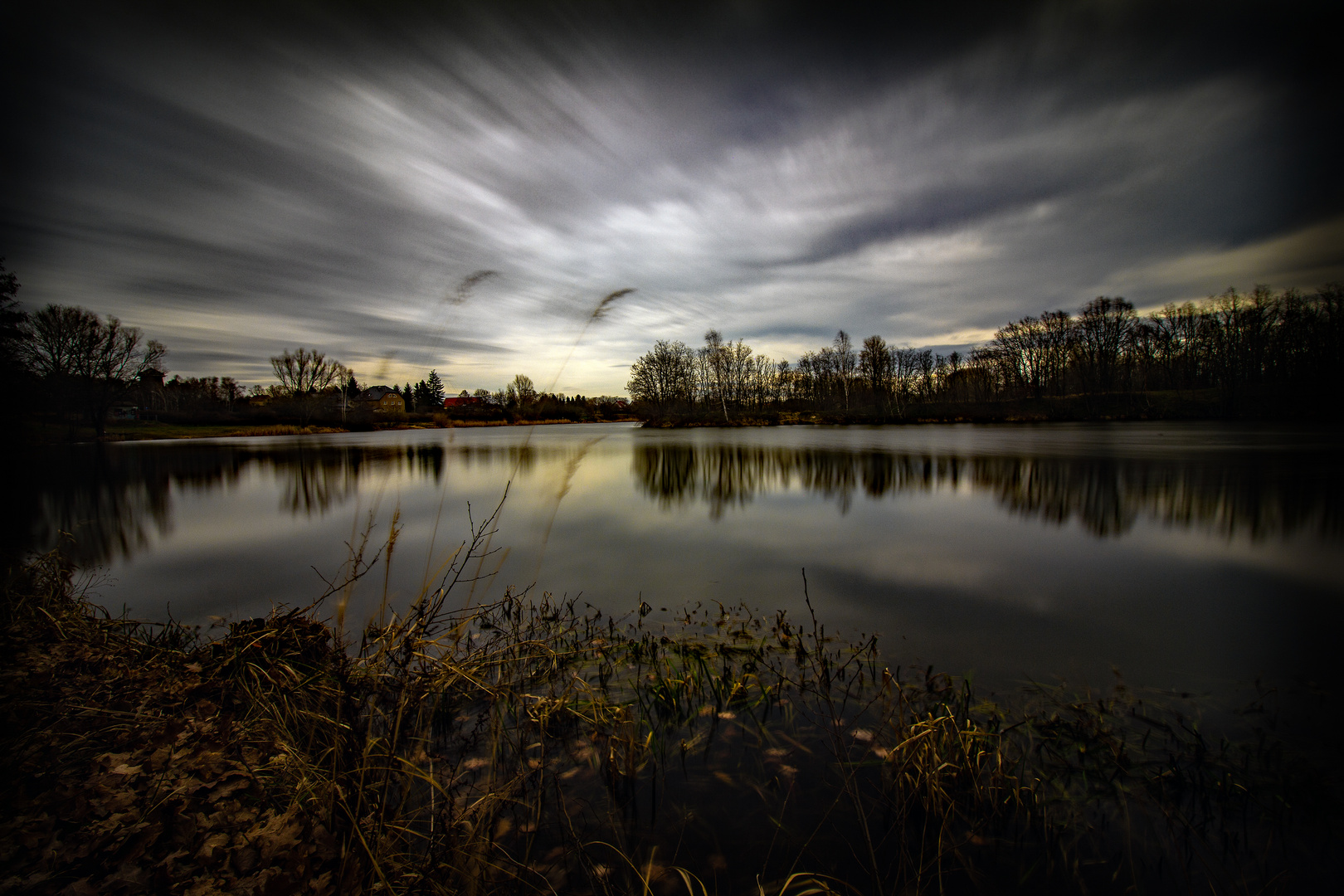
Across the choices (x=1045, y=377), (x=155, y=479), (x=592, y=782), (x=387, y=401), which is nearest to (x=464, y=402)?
(x=155, y=479)

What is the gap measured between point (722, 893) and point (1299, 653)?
5.57 m

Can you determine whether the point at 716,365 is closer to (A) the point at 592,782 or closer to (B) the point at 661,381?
(B) the point at 661,381

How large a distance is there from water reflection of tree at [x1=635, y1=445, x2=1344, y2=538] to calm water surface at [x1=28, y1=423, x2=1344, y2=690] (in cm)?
11

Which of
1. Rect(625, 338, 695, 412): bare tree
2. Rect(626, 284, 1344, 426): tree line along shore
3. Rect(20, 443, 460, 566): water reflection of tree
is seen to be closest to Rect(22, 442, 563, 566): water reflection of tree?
Rect(20, 443, 460, 566): water reflection of tree

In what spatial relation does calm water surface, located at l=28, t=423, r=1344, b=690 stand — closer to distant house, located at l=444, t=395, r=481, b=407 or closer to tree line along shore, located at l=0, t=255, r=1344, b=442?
tree line along shore, located at l=0, t=255, r=1344, b=442

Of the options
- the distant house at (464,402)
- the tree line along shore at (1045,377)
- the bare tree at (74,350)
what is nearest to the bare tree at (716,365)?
the tree line along shore at (1045,377)

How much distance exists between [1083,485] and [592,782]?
1489 centimetres

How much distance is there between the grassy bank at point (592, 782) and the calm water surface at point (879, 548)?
96 cm

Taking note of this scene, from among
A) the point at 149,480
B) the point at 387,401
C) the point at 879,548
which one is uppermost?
the point at 387,401

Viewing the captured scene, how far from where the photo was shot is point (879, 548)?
7238mm

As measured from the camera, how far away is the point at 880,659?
386cm

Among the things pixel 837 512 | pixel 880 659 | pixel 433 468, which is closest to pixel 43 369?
pixel 880 659

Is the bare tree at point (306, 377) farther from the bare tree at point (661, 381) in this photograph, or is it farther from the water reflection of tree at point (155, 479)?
the bare tree at point (661, 381)

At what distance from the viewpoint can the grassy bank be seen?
182 centimetres
